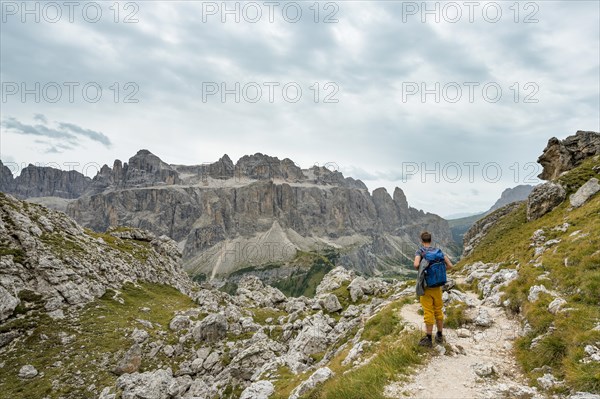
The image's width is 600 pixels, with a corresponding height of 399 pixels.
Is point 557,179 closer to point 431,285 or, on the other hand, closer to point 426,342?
point 431,285

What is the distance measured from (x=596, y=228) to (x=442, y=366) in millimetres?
19827

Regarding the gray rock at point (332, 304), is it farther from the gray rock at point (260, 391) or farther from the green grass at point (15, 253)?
the green grass at point (15, 253)

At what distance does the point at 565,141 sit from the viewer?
247 ft

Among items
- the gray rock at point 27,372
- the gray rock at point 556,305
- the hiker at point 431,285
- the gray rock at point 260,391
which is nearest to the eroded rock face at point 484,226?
the gray rock at point 556,305

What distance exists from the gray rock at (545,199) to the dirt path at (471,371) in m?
51.5

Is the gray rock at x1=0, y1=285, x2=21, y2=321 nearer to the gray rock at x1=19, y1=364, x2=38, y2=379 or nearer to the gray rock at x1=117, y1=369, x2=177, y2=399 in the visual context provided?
the gray rock at x1=19, y1=364, x2=38, y2=379

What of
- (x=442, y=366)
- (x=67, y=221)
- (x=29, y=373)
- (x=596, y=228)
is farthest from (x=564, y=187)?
(x=67, y=221)

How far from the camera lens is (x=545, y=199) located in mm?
55750

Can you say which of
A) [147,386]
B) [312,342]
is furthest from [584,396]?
[147,386]

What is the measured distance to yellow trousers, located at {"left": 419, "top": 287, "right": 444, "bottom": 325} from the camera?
12875 millimetres

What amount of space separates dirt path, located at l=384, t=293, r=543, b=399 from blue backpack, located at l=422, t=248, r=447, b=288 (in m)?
2.71

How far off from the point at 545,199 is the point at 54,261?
283 feet

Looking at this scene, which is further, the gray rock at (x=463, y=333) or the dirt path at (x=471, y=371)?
the gray rock at (x=463, y=333)

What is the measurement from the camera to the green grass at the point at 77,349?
28.4m
